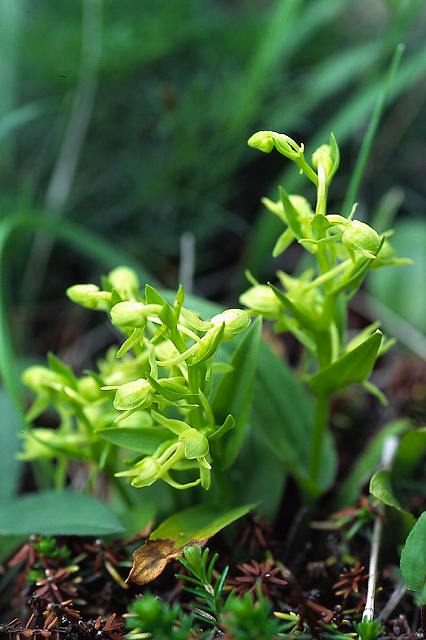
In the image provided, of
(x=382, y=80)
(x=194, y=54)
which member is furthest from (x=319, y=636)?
(x=194, y=54)

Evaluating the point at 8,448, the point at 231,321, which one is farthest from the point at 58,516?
the point at 231,321

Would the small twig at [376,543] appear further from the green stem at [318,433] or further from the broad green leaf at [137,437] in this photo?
the broad green leaf at [137,437]

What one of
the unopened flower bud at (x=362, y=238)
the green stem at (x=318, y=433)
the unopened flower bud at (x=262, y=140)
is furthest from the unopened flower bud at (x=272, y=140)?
the green stem at (x=318, y=433)

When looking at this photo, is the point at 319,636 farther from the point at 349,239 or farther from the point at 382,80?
the point at 382,80

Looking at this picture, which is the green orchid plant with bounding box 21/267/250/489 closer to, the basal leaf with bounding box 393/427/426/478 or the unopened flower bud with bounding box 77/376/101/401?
the unopened flower bud with bounding box 77/376/101/401

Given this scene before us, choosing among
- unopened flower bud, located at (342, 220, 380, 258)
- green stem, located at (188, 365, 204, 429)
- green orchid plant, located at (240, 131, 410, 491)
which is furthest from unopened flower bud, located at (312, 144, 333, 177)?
green stem, located at (188, 365, 204, 429)
